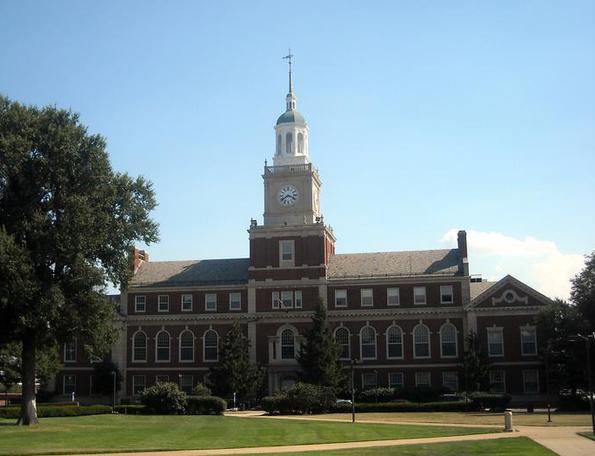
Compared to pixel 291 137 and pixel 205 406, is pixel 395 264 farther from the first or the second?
pixel 205 406

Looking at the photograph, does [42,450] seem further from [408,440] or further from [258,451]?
[408,440]

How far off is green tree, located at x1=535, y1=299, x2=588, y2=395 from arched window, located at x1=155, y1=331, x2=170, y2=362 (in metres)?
34.8

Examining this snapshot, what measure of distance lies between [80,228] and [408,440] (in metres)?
21.1

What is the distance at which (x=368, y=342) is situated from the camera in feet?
241

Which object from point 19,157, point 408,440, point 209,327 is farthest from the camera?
point 209,327

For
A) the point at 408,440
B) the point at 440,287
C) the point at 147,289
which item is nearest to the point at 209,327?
the point at 147,289

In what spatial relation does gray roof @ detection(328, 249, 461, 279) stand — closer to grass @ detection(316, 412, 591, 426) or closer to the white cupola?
the white cupola

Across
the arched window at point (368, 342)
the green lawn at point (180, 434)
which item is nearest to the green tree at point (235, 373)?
the arched window at point (368, 342)

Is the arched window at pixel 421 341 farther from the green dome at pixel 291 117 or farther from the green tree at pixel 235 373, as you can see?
the green dome at pixel 291 117

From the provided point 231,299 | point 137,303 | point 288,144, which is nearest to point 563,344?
point 231,299

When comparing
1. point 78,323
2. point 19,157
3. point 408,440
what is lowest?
point 408,440

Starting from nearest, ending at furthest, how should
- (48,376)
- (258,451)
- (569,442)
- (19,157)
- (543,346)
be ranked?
(258,451) → (569,442) → (19,157) → (543,346) → (48,376)

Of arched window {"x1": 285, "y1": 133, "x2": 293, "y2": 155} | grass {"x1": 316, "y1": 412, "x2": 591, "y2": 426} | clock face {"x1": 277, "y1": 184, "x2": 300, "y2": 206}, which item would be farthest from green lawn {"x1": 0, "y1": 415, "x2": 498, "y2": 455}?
arched window {"x1": 285, "y1": 133, "x2": 293, "y2": 155}

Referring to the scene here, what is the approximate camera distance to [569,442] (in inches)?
1214
